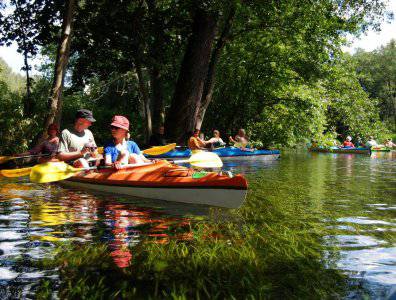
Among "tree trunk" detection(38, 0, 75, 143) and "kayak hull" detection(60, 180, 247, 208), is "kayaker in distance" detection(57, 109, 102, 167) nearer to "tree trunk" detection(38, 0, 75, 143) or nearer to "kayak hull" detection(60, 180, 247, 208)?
"kayak hull" detection(60, 180, 247, 208)

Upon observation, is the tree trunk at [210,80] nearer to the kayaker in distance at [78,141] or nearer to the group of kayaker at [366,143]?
the kayaker in distance at [78,141]

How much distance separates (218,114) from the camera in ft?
90.9

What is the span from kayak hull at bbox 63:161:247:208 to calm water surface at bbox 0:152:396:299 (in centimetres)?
18

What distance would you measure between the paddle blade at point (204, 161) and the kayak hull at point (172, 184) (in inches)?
42.7

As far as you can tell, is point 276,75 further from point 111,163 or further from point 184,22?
point 111,163

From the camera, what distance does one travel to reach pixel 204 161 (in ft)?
31.2

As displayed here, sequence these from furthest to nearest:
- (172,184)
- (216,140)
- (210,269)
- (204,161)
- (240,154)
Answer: (240,154), (216,140), (204,161), (172,184), (210,269)

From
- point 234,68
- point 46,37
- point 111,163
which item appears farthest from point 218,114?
point 111,163

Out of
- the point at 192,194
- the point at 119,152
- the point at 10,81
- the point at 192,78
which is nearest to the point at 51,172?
the point at 119,152

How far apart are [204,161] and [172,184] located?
178cm

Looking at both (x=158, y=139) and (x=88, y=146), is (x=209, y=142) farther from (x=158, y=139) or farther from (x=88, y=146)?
(x=88, y=146)

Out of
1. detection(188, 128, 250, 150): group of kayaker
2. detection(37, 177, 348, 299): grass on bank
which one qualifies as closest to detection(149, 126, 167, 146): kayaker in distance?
detection(188, 128, 250, 150): group of kayaker

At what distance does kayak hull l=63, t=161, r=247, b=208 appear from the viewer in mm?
7277

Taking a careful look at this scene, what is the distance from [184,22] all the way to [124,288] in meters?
16.9
